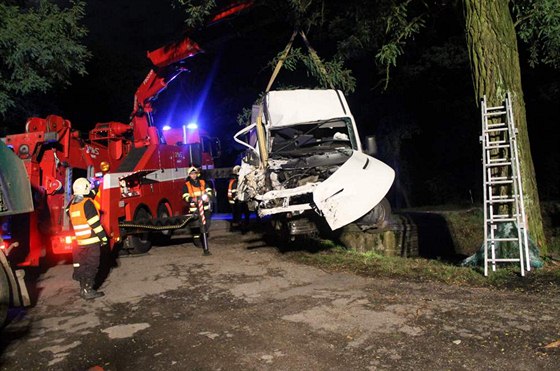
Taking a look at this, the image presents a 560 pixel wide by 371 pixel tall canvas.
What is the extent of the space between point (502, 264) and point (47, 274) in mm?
7380

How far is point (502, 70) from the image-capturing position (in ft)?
23.4

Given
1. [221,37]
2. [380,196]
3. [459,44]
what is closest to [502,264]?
[380,196]

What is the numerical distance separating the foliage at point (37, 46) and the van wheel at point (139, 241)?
3994 mm

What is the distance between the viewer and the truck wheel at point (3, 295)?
5.45 m

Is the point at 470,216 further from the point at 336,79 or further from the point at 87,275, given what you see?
the point at 87,275

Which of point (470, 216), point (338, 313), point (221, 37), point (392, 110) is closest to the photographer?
point (338, 313)

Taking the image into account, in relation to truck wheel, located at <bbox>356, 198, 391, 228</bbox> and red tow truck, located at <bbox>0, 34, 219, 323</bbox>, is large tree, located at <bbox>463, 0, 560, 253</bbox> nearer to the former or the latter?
truck wheel, located at <bbox>356, 198, 391, 228</bbox>

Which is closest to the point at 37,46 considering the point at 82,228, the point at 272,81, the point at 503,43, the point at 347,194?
the point at 272,81

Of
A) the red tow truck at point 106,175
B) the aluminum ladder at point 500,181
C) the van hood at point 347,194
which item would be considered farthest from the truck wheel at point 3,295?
the aluminum ladder at point 500,181

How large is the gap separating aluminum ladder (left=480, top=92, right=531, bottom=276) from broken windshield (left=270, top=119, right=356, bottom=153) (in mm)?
2673

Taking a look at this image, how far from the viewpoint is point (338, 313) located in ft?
17.2

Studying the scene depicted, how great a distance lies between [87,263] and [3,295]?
1.30 m

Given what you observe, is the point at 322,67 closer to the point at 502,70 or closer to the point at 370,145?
the point at 370,145

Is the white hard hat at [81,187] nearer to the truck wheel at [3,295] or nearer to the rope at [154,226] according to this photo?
the truck wheel at [3,295]
